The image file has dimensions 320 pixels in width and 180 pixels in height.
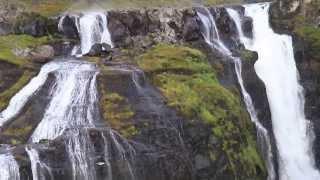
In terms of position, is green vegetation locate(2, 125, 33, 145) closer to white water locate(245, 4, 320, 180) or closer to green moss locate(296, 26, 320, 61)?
white water locate(245, 4, 320, 180)

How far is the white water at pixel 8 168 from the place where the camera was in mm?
23031

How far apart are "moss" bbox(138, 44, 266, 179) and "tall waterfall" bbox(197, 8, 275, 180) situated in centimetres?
→ 148

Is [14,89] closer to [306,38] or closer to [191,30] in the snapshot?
[191,30]

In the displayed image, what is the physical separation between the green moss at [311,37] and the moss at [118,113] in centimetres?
1179

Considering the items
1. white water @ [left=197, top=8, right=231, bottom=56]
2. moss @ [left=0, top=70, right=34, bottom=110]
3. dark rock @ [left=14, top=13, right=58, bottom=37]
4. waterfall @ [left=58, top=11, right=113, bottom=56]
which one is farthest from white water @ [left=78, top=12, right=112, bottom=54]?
moss @ [left=0, top=70, right=34, bottom=110]

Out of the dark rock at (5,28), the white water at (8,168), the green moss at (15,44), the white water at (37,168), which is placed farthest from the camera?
the dark rock at (5,28)

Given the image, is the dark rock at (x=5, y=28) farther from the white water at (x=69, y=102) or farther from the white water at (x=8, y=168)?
the white water at (x=8, y=168)

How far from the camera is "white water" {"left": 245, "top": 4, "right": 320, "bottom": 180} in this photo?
3075 cm

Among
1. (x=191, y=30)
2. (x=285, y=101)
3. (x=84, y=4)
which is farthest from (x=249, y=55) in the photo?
(x=84, y=4)

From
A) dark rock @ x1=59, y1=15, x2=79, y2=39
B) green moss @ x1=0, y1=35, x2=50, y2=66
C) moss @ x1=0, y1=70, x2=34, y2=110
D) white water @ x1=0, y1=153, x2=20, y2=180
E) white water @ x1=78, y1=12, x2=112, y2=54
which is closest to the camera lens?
white water @ x1=0, y1=153, x2=20, y2=180

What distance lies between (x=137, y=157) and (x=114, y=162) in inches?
32.4

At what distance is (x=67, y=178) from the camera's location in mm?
23688

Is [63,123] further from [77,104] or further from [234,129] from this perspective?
[234,129]

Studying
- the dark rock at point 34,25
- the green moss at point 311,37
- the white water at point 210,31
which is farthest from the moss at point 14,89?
the green moss at point 311,37
